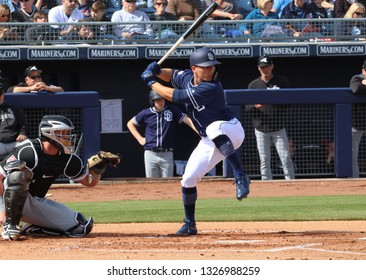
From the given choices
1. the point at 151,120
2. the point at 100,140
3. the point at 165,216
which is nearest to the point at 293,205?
the point at 165,216

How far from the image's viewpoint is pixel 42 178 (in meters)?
8.35

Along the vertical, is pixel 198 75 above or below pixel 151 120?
above

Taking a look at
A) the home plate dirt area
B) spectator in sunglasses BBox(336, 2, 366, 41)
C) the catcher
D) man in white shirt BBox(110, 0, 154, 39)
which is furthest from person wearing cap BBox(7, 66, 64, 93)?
the catcher

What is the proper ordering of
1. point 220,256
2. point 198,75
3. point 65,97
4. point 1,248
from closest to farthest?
point 220,256 < point 1,248 < point 198,75 < point 65,97

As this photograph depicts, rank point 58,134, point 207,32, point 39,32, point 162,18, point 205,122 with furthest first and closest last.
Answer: point 162,18 → point 207,32 → point 39,32 → point 205,122 → point 58,134

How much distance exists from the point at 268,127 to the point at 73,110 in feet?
9.86

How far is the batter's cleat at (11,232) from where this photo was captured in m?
8.02

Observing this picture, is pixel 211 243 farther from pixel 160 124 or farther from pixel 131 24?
pixel 131 24

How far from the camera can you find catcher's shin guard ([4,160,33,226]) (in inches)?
307

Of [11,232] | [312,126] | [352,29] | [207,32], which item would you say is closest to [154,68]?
[11,232]

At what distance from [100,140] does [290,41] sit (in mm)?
3532

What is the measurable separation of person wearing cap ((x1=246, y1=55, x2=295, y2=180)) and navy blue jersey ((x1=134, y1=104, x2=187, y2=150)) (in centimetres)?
116

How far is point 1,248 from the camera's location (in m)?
7.59

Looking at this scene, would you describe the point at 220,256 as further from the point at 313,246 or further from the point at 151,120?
the point at 151,120
